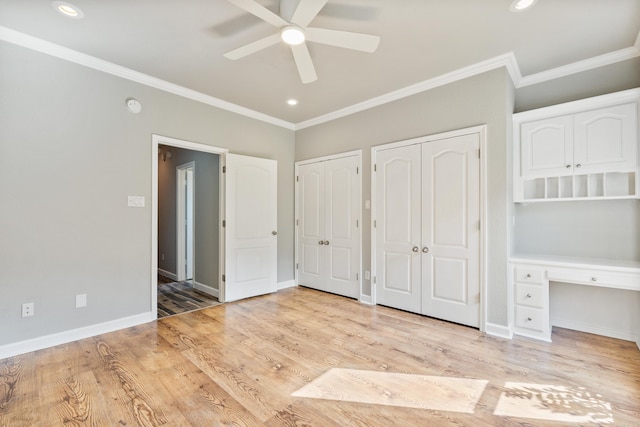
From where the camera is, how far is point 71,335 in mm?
2723

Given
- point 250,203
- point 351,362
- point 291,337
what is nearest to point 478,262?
point 351,362

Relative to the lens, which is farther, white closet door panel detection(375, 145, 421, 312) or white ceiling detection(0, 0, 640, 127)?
white closet door panel detection(375, 145, 421, 312)

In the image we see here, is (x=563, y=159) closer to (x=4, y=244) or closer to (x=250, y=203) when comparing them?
(x=250, y=203)

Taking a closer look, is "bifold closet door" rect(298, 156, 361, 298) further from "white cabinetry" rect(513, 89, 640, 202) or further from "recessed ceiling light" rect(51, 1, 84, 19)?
"recessed ceiling light" rect(51, 1, 84, 19)

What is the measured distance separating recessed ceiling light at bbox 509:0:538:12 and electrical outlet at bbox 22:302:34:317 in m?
4.59

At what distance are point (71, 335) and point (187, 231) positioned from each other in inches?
106

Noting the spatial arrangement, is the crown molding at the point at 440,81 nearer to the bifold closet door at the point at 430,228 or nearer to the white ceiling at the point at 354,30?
the white ceiling at the point at 354,30

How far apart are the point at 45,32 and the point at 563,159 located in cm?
480

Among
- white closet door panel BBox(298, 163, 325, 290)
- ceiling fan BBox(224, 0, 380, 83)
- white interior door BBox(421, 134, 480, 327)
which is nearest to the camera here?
ceiling fan BBox(224, 0, 380, 83)

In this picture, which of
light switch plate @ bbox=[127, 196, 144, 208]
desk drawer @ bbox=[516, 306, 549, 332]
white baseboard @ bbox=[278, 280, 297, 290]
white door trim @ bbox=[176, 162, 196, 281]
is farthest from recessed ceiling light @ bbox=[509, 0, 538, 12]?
white door trim @ bbox=[176, 162, 196, 281]

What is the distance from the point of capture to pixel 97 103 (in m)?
2.89

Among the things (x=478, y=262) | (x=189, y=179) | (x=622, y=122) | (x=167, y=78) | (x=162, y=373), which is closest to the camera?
(x=162, y=373)

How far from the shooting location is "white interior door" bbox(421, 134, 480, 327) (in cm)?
301

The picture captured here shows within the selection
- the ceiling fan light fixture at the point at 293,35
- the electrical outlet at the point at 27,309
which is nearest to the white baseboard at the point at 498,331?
the ceiling fan light fixture at the point at 293,35
